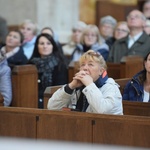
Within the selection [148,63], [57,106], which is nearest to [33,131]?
[57,106]

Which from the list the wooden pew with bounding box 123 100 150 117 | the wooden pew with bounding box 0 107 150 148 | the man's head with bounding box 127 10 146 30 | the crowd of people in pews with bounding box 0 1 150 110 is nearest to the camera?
the wooden pew with bounding box 0 107 150 148

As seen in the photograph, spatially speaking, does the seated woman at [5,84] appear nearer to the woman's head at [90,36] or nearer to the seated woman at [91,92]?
the seated woman at [91,92]

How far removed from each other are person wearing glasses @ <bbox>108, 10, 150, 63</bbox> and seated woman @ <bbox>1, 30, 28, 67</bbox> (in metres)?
1.26

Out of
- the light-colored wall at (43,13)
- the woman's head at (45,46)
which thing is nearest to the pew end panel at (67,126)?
the woman's head at (45,46)

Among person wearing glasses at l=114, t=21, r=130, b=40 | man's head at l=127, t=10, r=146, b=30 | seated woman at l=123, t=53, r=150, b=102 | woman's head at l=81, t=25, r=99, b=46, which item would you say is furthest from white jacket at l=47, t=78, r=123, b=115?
person wearing glasses at l=114, t=21, r=130, b=40

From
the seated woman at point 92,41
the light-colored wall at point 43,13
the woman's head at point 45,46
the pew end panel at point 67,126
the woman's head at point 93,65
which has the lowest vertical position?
the pew end panel at point 67,126

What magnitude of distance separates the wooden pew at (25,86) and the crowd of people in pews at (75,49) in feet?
0.37

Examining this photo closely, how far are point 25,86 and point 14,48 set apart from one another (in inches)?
71.3

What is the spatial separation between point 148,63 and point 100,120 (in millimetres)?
1067

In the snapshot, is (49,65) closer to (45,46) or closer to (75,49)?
(45,46)

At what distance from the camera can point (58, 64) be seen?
655 centimetres

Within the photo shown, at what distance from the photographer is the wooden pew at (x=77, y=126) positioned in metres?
3.97

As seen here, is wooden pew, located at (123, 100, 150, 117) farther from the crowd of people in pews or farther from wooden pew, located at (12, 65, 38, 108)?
wooden pew, located at (12, 65, 38, 108)

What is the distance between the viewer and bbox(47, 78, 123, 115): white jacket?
405 cm
